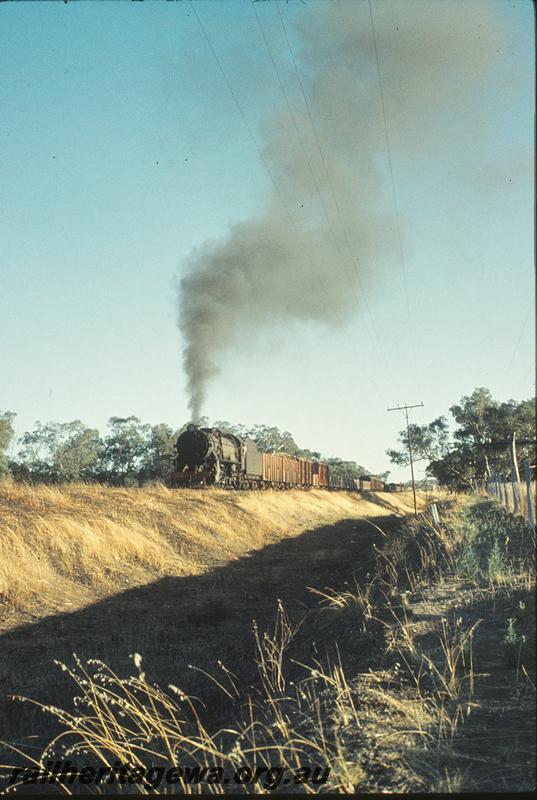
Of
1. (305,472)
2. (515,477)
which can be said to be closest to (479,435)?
(305,472)

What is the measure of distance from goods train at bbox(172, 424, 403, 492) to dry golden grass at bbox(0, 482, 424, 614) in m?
4.47

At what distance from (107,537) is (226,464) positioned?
1740cm

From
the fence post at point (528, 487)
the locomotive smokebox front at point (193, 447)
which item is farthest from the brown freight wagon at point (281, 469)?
the fence post at point (528, 487)

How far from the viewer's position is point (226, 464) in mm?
31141

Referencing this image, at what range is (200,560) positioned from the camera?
15.4 meters

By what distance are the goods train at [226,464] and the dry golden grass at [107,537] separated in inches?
176

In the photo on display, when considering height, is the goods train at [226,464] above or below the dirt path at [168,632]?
above

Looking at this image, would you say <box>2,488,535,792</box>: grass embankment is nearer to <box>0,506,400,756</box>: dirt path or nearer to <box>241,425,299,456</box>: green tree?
<box>0,506,400,756</box>: dirt path

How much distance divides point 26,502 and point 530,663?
12894 millimetres

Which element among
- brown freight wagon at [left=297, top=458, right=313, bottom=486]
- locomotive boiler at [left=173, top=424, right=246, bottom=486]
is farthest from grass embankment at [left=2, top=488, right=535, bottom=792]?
brown freight wagon at [left=297, top=458, right=313, bottom=486]

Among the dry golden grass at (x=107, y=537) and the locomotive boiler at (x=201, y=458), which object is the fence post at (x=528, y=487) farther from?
the locomotive boiler at (x=201, y=458)

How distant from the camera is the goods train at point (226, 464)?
28.0 meters

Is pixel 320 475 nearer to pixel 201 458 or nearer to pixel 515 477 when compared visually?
pixel 201 458

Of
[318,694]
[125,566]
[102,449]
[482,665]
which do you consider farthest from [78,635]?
[102,449]
